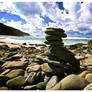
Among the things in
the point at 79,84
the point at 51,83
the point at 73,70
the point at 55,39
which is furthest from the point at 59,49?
the point at 79,84

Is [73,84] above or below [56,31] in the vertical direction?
below

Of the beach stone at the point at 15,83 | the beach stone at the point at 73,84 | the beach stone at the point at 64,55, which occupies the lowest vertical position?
the beach stone at the point at 15,83

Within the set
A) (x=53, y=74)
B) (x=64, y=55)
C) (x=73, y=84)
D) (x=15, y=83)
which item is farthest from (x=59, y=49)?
(x=15, y=83)

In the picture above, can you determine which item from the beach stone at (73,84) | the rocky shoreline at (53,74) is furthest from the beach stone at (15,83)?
the beach stone at (73,84)

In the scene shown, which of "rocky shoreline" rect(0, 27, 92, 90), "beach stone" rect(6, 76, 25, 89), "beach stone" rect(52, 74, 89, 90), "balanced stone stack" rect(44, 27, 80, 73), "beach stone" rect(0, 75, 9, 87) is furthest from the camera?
"balanced stone stack" rect(44, 27, 80, 73)

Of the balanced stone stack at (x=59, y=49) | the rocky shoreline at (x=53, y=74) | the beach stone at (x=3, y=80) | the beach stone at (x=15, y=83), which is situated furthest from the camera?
Result: the balanced stone stack at (x=59, y=49)

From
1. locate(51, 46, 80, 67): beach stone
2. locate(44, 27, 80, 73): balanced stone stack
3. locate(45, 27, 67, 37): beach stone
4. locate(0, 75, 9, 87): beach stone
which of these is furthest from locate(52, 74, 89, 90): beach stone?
locate(45, 27, 67, 37): beach stone

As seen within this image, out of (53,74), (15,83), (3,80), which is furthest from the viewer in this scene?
(53,74)

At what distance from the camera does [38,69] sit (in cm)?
461

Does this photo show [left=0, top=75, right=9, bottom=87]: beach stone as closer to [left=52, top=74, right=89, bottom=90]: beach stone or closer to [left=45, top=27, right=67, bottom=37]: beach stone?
[left=52, top=74, right=89, bottom=90]: beach stone

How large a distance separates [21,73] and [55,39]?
2.31 meters

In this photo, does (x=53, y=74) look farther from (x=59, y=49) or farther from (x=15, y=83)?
(x=15, y=83)

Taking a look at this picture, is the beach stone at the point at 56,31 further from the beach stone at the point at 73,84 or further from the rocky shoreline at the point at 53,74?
the beach stone at the point at 73,84

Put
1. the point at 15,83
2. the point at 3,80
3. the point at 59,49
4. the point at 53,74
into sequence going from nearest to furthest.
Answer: the point at 15,83
the point at 3,80
the point at 53,74
the point at 59,49
